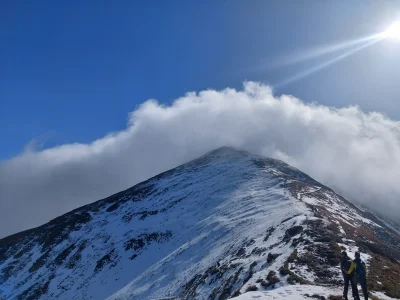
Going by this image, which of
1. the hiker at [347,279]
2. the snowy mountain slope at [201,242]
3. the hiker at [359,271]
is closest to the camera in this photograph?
the hiker at [347,279]

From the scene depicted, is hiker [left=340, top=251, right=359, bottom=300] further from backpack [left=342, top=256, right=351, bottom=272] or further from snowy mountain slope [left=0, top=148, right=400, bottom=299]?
snowy mountain slope [left=0, top=148, right=400, bottom=299]

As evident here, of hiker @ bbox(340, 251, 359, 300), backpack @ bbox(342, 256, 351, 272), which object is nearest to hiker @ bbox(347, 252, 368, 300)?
hiker @ bbox(340, 251, 359, 300)

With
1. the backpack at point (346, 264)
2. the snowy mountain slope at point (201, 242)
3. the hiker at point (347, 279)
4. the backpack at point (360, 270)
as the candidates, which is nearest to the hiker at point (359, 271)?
the backpack at point (360, 270)

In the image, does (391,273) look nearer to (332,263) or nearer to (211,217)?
(332,263)

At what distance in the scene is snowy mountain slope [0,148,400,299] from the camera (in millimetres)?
29922

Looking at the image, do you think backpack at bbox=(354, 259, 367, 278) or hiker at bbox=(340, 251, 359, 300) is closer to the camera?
hiker at bbox=(340, 251, 359, 300)

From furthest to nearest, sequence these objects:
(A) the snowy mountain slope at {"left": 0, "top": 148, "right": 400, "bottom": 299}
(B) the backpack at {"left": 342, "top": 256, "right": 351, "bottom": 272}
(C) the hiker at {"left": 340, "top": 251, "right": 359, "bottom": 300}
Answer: (A) the snowy mountain slope at {"left": 0, "top": 148, "right": 400, "bottom": 299}
(B) the backpack at {"left": 342, "top": 256, "right": 351, "bottom": 272}
(C) the hiker at {"left": 340, "top": 251, "right": 359, "bottom": 300}

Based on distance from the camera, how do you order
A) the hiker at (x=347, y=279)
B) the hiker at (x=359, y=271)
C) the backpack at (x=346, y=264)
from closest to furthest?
the hiker at (x=347, y=279)
the hiker at (x=359, y=271)
the backpack at (x=346, y=264)

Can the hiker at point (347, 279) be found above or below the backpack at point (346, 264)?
below

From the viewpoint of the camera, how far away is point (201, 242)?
5481 centimetres

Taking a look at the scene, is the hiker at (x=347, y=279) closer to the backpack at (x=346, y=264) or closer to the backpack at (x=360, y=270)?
the backpack at (x=346, y=264)

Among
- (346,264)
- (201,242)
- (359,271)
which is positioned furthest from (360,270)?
(201,242)

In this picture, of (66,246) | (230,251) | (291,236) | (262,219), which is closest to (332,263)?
(291,236)

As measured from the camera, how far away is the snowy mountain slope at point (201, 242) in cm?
2992
